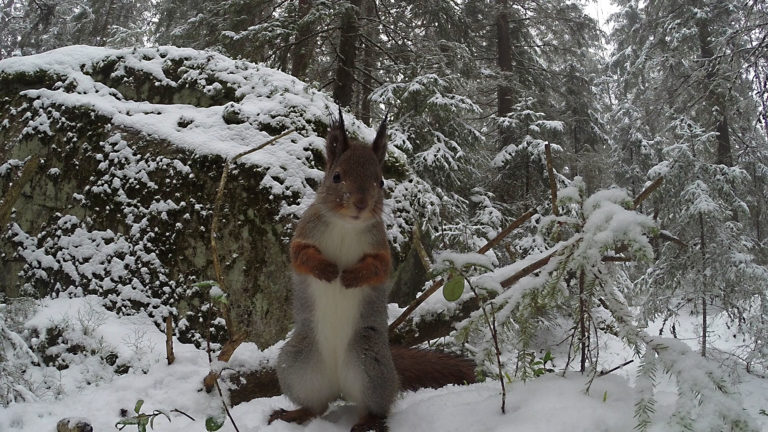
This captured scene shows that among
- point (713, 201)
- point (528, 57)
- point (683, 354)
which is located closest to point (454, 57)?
point (713, 201)

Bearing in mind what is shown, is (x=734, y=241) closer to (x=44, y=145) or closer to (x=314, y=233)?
(x=314, y=233)

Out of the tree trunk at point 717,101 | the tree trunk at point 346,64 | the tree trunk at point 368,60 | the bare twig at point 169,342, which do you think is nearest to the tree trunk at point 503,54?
the tree trunk at point 368,60

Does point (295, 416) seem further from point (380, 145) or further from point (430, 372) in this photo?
point (380, 145)

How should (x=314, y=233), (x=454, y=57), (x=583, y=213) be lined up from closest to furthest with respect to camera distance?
1. (x=583, y=213)
2. (x=314, y=233)
3. (x=454, y=57)

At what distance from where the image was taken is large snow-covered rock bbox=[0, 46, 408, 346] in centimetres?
525

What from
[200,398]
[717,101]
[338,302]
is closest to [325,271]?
[338,302]

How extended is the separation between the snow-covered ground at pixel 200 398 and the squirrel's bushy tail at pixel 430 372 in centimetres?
6

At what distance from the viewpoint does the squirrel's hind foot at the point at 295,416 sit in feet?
7.36

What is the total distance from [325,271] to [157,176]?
14.3ft

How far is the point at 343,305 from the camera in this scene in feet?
Answer: 7.34

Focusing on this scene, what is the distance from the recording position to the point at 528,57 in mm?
15555

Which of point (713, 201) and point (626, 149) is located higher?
point (626, 149)

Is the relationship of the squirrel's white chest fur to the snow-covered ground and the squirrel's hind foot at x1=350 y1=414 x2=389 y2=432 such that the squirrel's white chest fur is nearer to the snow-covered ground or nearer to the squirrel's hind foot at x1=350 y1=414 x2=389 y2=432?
the squirrel's hind foot at x1=350 y1=414 x2=389 y2=432

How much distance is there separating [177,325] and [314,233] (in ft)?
11.7
